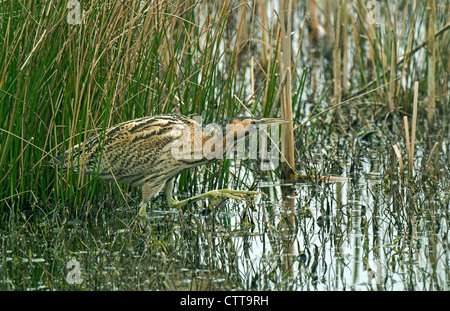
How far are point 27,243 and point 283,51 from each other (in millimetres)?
1992

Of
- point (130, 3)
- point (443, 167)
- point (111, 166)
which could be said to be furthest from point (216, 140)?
point (443, 167)

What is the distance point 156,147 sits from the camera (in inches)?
173

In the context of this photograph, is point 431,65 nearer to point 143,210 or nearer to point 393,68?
point 393,68

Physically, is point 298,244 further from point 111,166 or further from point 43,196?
point 43,196

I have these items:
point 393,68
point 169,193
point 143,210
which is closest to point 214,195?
point 169,193

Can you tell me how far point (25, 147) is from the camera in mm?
4121

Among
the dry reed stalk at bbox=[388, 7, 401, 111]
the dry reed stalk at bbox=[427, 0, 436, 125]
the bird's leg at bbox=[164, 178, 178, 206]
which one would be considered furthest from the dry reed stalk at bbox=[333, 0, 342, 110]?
the bird's leg at bbox=[164, 178, 178, 206]

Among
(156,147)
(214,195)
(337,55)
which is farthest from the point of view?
(337,55)

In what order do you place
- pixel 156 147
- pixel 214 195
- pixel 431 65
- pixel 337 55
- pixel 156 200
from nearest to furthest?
pixel 156 147
pixel 214 195
pixel 156 200
pixel 431 65
pixel 337 55

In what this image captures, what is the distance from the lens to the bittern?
4352 mm

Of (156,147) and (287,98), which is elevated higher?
(287,98)

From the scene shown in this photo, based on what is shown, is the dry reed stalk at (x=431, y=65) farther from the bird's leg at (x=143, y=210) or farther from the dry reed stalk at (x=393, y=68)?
the bird's leg at (x=143, y=210)

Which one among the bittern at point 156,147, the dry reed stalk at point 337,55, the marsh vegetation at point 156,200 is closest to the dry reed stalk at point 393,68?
the dry reed stalk at point 337,55

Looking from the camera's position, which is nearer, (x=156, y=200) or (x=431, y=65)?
(x=156, y=200)
